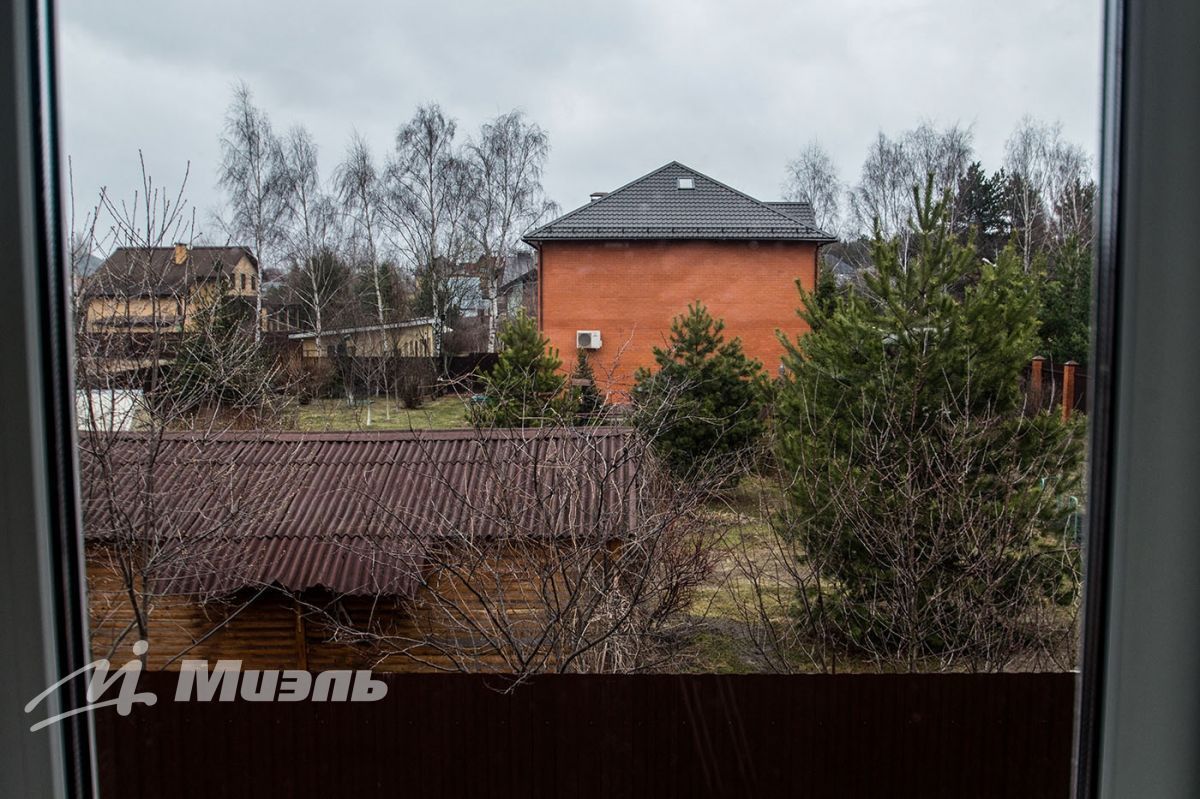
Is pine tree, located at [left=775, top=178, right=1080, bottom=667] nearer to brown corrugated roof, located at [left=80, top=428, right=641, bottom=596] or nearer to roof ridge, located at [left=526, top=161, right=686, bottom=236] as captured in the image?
roof ridge, located at [left=526, top=161, right=686, bottom=236]

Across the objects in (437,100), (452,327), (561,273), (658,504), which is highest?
(437,100)

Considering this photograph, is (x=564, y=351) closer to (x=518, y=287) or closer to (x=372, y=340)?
(x=518, y=287)

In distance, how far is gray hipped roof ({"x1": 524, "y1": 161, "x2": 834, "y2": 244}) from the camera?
9.23 feet

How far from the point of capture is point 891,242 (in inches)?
107

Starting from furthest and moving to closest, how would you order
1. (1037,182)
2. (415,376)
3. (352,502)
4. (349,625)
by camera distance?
(352,502) → (415,376) → (349,625) → (1037,182)

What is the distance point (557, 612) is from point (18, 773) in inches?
77.1

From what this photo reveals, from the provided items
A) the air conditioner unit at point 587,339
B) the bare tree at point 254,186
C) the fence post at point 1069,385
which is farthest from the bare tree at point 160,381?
the fence post at point 1069,385

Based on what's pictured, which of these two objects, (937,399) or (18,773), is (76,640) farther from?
(937,399)

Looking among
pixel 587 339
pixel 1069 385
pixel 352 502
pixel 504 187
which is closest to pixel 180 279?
pixel 352 502

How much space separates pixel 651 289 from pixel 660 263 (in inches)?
8.1

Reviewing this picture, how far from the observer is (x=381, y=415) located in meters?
2.79

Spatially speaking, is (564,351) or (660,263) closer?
(564,351)

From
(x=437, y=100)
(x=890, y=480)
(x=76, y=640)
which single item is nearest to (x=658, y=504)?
(x=890, y=480)

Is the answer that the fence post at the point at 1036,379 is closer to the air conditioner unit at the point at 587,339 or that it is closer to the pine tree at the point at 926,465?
the pine tree at the point at 926,465
